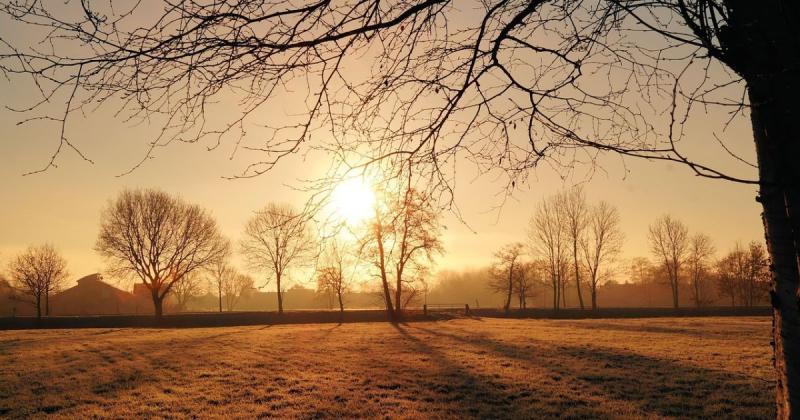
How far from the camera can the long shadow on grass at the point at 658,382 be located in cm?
893

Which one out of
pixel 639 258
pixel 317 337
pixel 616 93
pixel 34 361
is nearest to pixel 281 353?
pixel 317 337

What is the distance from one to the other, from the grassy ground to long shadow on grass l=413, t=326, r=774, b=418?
0.12ft

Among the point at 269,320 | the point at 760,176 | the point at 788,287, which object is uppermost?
the point at 760,176

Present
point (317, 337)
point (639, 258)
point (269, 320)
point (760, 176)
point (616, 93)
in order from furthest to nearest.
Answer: point (639, 258), point (269, 320), point (317, 337), point (616, 93), point (760, 176)

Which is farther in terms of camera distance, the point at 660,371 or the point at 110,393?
the point at 660,371

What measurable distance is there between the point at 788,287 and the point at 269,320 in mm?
40240

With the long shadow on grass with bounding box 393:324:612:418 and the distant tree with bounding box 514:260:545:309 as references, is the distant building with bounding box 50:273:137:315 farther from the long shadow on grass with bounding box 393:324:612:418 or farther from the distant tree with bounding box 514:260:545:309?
the long shadow on grass with bounding box 393:324:612:418

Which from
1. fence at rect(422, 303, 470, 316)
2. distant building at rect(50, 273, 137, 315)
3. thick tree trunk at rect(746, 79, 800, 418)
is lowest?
fence at rect(422, 303, 470, 316)

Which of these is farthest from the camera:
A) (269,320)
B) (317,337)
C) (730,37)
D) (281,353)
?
(269,320)

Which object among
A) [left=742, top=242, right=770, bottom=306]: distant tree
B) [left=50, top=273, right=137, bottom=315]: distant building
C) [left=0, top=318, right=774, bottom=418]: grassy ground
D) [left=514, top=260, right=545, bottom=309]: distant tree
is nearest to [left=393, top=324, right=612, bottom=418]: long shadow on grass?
[left=0, top=318, right=774, bottom=418]: grassy ground

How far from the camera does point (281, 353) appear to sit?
1675 centimetres

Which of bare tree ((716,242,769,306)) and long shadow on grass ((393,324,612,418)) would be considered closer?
long shadow on grass ((393,324,612,418))

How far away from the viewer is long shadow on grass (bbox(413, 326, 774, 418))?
8930mm

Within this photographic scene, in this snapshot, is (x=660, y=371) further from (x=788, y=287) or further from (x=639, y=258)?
(x=639, y=258)
